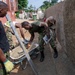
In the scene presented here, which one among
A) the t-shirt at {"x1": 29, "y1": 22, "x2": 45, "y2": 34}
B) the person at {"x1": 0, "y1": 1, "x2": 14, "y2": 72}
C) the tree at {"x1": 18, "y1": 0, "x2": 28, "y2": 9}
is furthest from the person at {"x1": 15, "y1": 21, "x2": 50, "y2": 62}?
the tree at {"x1": 18, "y1": 0, "x2": 28, "y2": 9}

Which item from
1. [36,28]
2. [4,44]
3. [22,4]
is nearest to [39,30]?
[36,28]

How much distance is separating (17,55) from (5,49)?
2.68 m

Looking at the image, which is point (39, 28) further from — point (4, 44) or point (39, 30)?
point (4, 44)

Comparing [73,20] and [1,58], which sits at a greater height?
[73,20]

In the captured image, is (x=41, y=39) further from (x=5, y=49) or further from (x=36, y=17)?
(x=36, y=17)

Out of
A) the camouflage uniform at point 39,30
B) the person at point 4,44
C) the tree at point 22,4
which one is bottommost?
the tree at point 22,4

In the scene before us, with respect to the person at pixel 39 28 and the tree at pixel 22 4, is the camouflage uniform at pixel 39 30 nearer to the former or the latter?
the person at pixel 39 28

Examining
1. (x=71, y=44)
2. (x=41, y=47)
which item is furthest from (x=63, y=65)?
(x=71, y=44)

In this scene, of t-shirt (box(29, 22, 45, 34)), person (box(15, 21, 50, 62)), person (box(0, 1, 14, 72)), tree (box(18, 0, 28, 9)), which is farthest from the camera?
tree (box(18, 0, 28, 9))

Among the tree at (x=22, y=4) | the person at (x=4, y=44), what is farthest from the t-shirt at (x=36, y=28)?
the tree at (x=22, y=4)

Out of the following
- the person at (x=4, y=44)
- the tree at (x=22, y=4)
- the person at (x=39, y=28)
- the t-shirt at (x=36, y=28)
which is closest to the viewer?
the person at (x=4, y=44)

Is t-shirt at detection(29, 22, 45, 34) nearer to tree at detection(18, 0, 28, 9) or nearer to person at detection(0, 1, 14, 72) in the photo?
person at detection(0, 1, 14, 72)

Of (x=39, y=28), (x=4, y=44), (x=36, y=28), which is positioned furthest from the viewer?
(x=39, y=28)

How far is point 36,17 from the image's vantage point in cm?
3200
